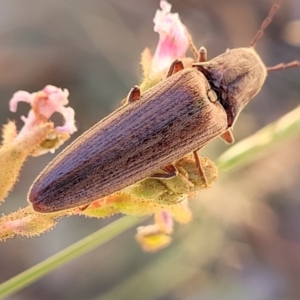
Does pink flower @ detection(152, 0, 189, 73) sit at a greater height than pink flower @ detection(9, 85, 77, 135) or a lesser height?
greater

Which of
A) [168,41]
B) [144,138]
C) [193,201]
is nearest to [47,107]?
[144,138]

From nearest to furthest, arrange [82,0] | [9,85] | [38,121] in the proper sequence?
[38,121] < [9,85] < [82,0]

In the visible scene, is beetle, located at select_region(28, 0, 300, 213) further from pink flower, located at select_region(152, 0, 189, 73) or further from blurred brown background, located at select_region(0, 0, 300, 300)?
blurred brown background, located at select_region(0, 0, 300, 300)

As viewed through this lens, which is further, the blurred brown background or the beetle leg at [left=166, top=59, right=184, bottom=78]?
the blurred brown background

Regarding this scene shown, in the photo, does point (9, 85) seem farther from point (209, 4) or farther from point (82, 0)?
point (209, 4)

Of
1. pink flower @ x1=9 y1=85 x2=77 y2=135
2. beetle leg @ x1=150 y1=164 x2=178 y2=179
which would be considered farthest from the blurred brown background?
beetle leg @ x1=150 y1=164 x2=178 y2=179

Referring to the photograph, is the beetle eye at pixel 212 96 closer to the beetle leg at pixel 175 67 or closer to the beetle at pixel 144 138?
the beetle at pixel 144 138

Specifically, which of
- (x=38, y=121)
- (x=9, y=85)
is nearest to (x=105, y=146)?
(x=38, y=121)

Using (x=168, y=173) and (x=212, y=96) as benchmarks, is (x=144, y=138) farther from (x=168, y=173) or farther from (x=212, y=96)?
(x=212, y=96)
